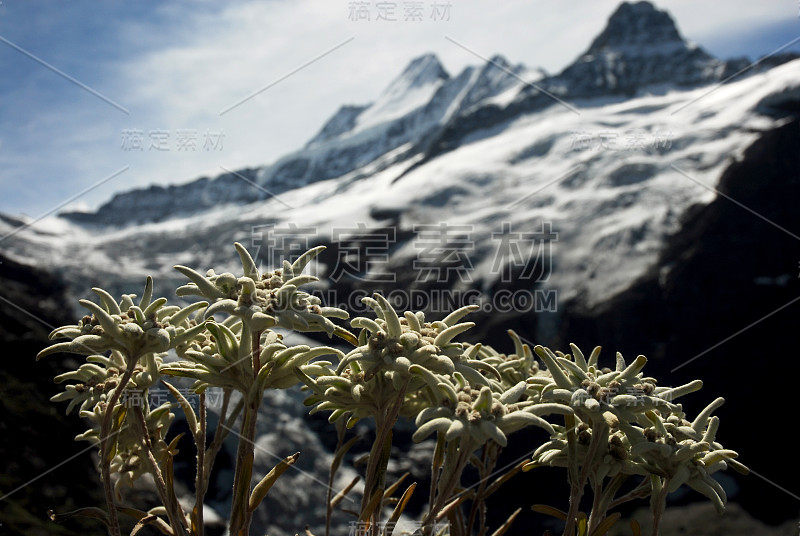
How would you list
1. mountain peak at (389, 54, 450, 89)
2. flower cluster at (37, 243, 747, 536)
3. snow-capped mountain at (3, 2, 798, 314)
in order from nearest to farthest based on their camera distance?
flower cluster at (37, 243, 747, 536) → snow-capped mountain at (3, 2, 798, 314) → mountain peak at (389, 54, 450, 89)

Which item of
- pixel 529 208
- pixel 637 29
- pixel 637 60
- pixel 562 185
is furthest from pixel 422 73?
pixel 529 208

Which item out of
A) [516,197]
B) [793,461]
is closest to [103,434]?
[793,461]

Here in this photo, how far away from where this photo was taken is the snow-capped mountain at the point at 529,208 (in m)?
14.1

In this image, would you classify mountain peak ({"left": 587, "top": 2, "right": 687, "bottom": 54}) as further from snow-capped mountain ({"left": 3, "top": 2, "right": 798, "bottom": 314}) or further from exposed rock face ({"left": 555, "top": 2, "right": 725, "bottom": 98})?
snow-capped mountain ({"left": 3, "top": 2, "right": 798, "bottom": 314})

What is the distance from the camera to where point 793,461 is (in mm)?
12414

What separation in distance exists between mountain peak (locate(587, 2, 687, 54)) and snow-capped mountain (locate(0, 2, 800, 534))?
4623mm

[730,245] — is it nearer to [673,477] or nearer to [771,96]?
[771,96]

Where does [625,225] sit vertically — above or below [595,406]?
below

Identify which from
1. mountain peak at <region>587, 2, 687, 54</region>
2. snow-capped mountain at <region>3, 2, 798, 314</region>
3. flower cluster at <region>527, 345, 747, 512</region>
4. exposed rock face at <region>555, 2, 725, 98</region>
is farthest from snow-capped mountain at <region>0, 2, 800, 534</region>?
flower cluster at <region>527, 345, 747, 512</region>

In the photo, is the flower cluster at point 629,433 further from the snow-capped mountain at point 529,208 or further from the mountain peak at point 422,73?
the mountain peak at point 422,73

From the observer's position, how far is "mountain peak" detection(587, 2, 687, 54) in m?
32.5

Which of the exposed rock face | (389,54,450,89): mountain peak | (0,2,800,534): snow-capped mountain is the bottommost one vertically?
(0,2,800,534): snow-capped mountain

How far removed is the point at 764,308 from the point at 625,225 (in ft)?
13.5

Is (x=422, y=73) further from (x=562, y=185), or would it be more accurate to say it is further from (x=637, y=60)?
(x=562, y=185)
